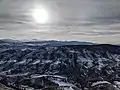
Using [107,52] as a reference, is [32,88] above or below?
below

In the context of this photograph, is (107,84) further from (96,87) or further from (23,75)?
(23,75)

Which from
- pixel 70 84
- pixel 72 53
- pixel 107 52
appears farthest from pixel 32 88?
pixel 107 52

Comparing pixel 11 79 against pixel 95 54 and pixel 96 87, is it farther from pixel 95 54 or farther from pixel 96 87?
pixel 95 54

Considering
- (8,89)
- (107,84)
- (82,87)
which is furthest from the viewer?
(107,84)

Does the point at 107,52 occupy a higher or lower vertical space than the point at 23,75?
higher

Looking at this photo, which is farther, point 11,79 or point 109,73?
point 109,73

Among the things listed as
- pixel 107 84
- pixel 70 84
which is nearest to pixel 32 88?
pixel 70 84

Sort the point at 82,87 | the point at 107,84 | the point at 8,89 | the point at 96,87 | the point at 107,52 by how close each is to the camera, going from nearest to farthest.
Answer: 1. the point at 8,89
2. the point at 82,87
3. the point at 96,87
4. the point at 107,84
5. the point at 107,52

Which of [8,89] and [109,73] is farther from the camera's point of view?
[109,73]

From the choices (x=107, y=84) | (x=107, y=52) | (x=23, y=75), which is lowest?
(x=107, y=84)
